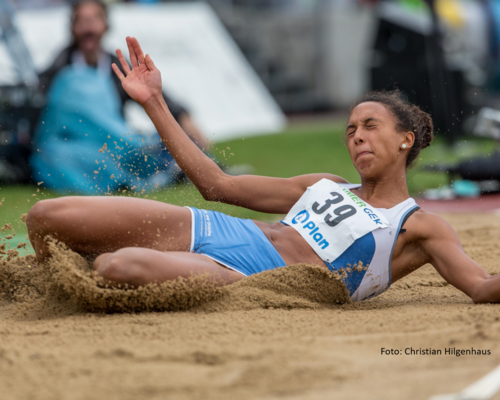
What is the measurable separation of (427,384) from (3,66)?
726cm

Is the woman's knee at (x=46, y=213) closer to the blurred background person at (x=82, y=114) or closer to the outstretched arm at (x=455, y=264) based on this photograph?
the outstretched arm at (x=455, y=264)

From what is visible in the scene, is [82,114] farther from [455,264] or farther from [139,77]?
[455,264]

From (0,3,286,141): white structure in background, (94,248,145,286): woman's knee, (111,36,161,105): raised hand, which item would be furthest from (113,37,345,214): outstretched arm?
(0,3,286,141): white structure in background

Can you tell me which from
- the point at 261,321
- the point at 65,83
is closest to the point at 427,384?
Result: the point at 261,321

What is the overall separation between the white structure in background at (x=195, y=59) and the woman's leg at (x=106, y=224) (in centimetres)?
639

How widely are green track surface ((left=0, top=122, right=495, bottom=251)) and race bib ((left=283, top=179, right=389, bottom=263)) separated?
1.03 m

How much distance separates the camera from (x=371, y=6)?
15.8 m

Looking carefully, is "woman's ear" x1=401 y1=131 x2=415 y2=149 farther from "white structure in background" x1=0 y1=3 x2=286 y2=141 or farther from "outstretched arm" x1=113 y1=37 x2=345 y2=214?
"white structure in background" x1=0 y1=3 x2=286 y2=141

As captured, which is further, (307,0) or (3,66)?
(307,0)

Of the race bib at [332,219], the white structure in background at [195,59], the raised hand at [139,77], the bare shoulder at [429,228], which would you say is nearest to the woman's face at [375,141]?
the race bib at [332,219]

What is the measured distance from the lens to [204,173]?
2811mm

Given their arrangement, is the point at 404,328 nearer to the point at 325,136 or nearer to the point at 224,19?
the point at 325,136

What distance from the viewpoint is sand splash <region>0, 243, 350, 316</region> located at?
7.70 feet

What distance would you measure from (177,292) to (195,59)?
31.7ft
